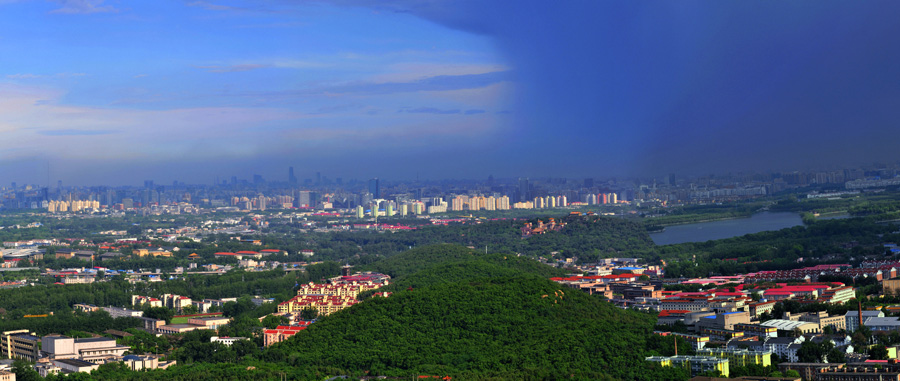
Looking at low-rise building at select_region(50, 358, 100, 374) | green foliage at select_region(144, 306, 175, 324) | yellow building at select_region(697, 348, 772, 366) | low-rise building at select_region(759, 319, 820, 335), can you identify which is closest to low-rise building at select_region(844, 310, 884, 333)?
low-rise building at select_region(759, 319, 820, 335)

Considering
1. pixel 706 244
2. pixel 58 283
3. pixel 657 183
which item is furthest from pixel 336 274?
pixel 657 183

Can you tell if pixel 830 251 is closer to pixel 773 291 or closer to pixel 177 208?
pixel 773 291

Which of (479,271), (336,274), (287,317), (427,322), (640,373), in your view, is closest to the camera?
(640,373)

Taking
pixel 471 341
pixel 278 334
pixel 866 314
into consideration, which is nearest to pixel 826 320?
pixel 866 314

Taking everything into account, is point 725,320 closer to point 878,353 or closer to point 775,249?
point 878,353

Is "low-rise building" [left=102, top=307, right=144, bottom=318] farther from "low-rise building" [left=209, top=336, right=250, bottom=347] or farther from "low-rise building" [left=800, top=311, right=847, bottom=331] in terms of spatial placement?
"low-rise building" [left=800, top=311, right=847, bottom=331]

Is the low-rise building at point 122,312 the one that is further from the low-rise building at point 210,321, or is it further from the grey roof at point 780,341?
the grey roof at point 780,341
